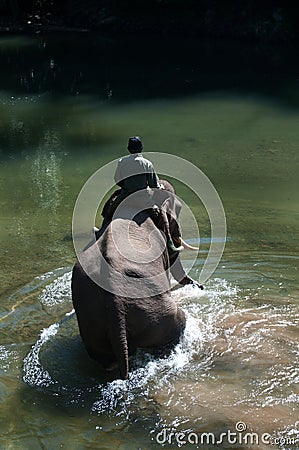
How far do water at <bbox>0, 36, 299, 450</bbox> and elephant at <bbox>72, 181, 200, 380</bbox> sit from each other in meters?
0.25

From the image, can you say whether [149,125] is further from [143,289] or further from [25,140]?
[143,289]

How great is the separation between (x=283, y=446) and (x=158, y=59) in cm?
1776

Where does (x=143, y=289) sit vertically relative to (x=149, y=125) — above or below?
above

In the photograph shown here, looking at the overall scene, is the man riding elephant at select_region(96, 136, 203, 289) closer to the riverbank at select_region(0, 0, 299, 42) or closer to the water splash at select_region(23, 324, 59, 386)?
the water splash at select_region(23, 324, 59, 386)

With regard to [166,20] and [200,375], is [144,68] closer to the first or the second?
[166,20]

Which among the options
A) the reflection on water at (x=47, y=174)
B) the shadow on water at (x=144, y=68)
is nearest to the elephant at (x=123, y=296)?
the reflection on water at (x=47, y=174)

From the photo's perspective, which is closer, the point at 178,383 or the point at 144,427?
the point at 144,427

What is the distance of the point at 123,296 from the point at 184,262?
2.80 meters

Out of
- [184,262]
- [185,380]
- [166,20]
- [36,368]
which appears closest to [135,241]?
[185,380]

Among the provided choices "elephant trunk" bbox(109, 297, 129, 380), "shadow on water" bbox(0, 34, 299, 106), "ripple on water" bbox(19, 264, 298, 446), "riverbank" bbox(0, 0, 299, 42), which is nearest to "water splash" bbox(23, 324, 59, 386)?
"ripple on water" bbox(19, 264, 298, 446)

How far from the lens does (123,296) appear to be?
→ 5520 mm

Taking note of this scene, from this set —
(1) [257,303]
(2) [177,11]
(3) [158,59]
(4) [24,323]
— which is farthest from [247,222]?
(2) [177,11]

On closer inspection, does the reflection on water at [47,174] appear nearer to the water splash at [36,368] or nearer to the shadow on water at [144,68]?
the shadow on water at [144,68]

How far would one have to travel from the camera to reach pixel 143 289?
573 centimetres
